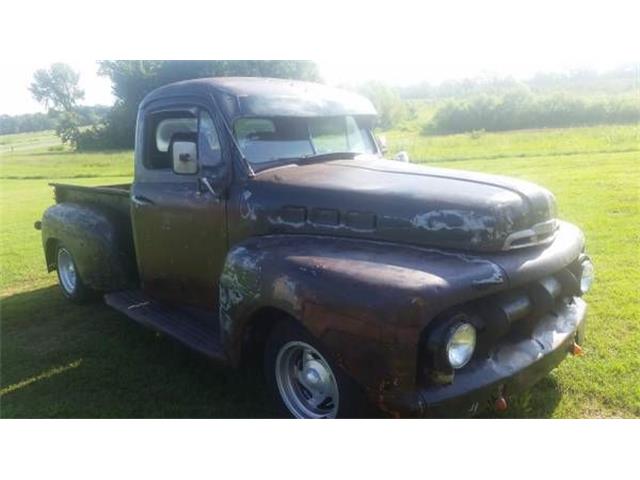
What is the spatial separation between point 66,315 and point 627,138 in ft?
68.4

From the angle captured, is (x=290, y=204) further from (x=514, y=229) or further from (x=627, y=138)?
(x=627, y=138)

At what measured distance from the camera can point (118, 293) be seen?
5.00 m

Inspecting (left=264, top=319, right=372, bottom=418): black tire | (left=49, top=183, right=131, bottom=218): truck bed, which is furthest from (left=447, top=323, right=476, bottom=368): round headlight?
(left=49, top=183, right=131, bottom=218): truck bed

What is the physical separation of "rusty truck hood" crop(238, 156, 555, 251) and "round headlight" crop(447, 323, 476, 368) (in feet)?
1.67

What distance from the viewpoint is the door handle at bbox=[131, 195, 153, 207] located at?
14.5ft

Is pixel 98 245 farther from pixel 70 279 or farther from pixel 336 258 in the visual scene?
pixel 336 258

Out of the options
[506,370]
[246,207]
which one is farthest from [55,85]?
[506,370]

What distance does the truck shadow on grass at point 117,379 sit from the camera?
368 centimetres

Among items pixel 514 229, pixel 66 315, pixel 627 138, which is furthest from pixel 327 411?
pixel 627 138

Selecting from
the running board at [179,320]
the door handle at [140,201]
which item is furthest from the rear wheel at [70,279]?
the door handle at [140,201]

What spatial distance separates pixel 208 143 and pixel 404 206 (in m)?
1.55

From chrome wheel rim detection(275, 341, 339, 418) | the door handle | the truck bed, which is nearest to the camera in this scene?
chrome wheel rim detection(275, 341, 339, 418)

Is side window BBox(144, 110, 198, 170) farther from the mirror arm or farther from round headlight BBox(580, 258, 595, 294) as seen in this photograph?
Result: round headlight BBox(580, 258, 595, 294)

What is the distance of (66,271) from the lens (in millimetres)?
6168
